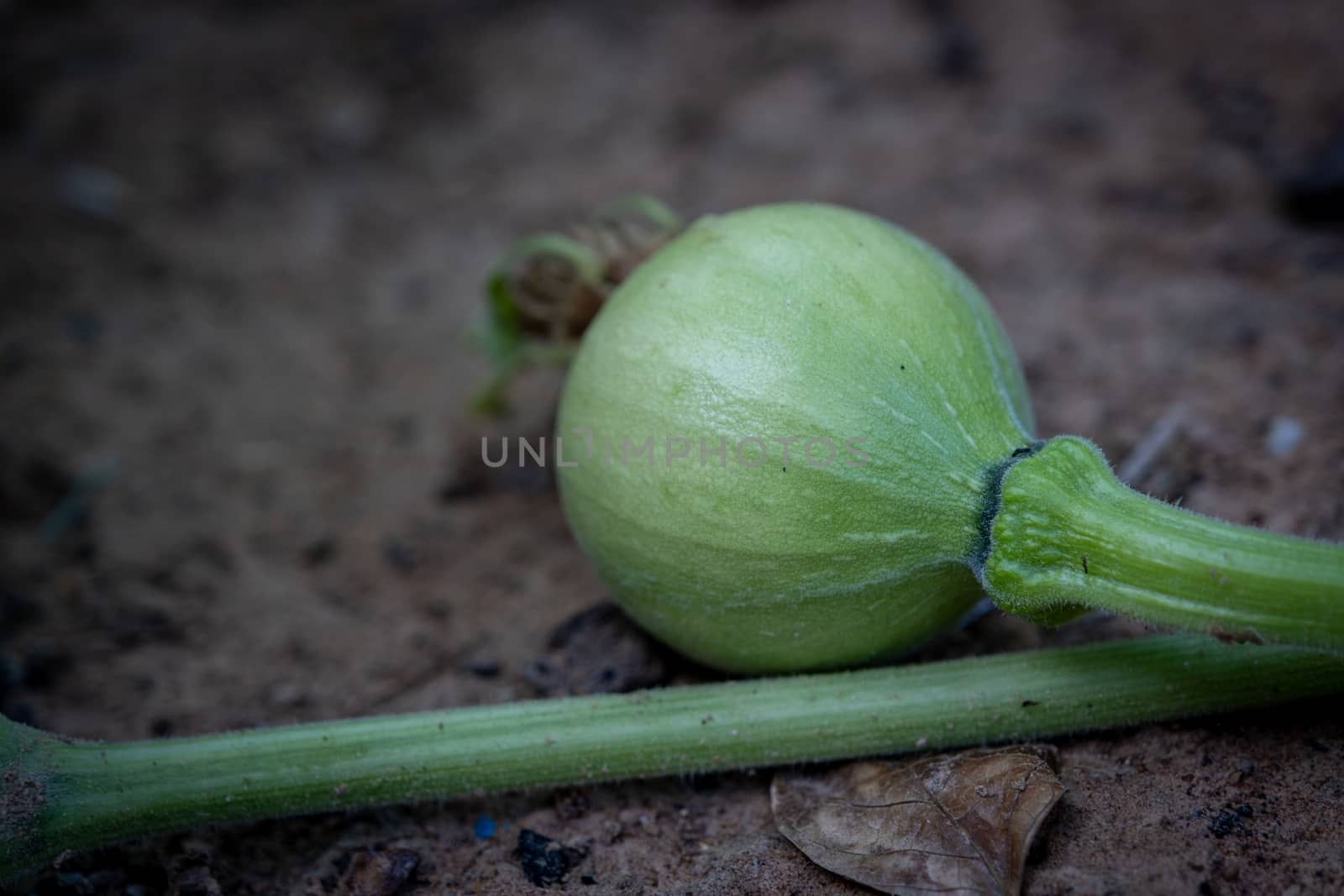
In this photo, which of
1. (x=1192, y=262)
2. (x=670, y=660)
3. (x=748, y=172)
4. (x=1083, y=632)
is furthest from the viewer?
(x=748, y=172)

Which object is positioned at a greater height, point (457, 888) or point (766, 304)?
point (766, 304)

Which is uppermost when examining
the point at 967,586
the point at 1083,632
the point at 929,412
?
the point at 929,412

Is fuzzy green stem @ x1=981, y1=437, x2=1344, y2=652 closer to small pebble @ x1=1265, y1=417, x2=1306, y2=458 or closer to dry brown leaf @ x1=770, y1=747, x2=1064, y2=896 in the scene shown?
dry brown leaf @ x1=770, y1=747, x2=1064, y2=896

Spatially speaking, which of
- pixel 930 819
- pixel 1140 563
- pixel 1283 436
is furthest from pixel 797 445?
pixel 1283 436

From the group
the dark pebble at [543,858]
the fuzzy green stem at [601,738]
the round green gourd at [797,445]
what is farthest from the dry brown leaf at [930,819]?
the dark pebble at [543,858]

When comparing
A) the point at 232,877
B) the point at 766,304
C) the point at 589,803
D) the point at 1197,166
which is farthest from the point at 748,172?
the point at 232,877

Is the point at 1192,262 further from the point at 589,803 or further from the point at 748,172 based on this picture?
the point at 589,803
